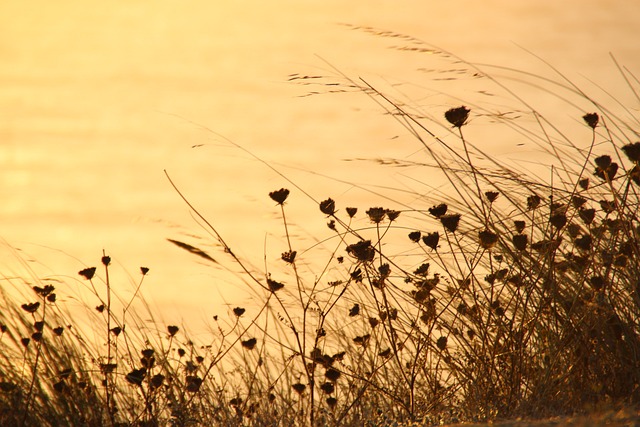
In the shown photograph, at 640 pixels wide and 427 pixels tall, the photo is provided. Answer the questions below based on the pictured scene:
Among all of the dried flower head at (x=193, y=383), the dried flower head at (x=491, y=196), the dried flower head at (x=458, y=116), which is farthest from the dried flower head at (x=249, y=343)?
the dried flower head at (x=458, y=116)

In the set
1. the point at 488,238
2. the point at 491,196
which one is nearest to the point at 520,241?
the point at 488,238

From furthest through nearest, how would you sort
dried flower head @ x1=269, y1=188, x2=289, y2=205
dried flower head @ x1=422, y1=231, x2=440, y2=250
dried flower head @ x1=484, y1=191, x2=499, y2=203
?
dried flower head @ x1=484, y1=191, x2=499, y2=203 < dried flower head @ x1=269, y1=188, x2=289, y2=205 < dried flower head @ x1=422, y1=231, x2=440, y2=250

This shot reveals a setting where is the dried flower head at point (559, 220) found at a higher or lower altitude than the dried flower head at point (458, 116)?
lower

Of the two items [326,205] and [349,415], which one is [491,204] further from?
[349,415]

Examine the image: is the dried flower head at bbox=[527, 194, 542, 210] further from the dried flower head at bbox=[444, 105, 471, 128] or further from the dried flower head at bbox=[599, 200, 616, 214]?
the dried flower head at bbox=[444, 105, 471, 128]

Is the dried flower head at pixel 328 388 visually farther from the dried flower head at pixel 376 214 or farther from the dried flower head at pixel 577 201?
the dried flower head at pixel 577 201

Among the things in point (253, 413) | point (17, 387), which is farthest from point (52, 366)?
point (253, 413)

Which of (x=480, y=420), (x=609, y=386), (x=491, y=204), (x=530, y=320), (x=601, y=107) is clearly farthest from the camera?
(x=601, y=107)

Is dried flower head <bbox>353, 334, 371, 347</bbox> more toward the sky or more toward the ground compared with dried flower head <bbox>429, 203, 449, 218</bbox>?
more toward the ground

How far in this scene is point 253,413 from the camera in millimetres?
3314

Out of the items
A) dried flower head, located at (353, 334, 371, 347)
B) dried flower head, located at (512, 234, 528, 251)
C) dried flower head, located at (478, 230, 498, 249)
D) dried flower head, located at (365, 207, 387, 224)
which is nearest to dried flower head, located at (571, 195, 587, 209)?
dried flower head, located at (512, 234, 528, 251)

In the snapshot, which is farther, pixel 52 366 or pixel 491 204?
pixel 52 366

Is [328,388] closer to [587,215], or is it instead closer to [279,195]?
[279,195]

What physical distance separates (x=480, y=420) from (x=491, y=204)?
89cm
